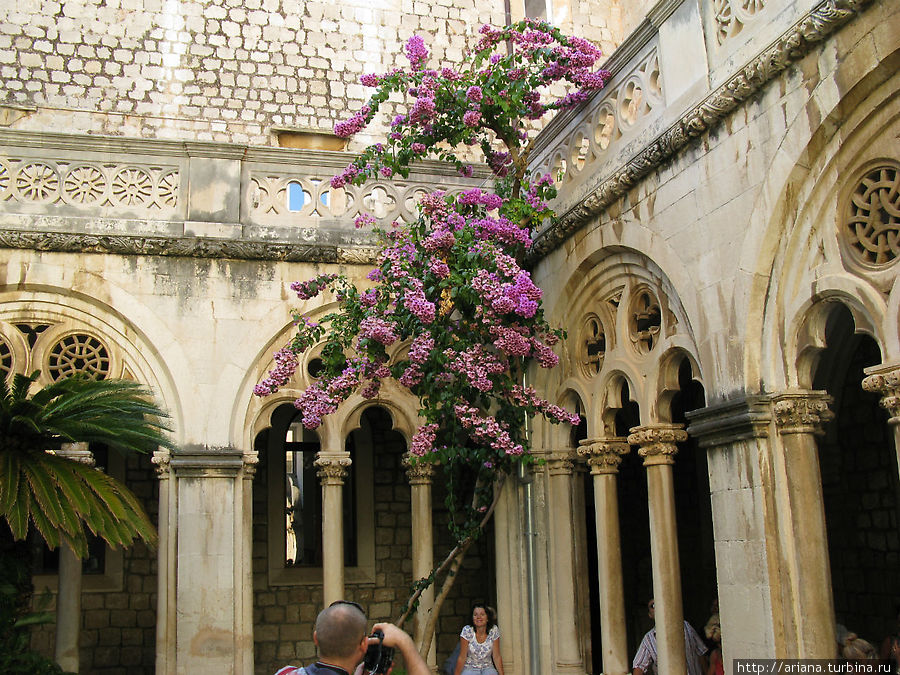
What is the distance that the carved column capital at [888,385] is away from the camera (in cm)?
487

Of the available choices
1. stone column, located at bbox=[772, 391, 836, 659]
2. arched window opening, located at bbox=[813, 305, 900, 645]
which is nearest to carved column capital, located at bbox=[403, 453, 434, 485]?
arched window opening, located at bbox=[813, 305, 900, 645]

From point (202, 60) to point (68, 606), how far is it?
7652 millimetres

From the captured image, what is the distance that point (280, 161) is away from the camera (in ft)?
29.7

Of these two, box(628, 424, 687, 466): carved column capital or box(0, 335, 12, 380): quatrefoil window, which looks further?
box(0, 335, 12, 380): quatrefoil window

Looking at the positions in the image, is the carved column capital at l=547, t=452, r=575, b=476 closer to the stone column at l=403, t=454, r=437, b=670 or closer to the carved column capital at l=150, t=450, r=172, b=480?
the stone column at l=403, t=454, r=437, b=670

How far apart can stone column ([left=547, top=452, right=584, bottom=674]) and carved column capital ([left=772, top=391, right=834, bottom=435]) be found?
2.95 metres

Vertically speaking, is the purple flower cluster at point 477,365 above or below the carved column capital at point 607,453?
above

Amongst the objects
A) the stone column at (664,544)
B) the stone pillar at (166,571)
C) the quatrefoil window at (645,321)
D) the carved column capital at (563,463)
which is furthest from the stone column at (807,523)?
the stone pillar at (166,571)

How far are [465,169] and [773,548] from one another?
4.56 m

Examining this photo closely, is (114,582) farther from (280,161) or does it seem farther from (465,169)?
(465,169)

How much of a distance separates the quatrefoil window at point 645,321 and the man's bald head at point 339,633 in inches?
177

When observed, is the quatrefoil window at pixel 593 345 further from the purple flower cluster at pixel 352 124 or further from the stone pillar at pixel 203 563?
the stone pillar at pixel 203 563

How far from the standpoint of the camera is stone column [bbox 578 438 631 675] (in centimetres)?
746

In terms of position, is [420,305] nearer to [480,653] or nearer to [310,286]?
[310,286]
